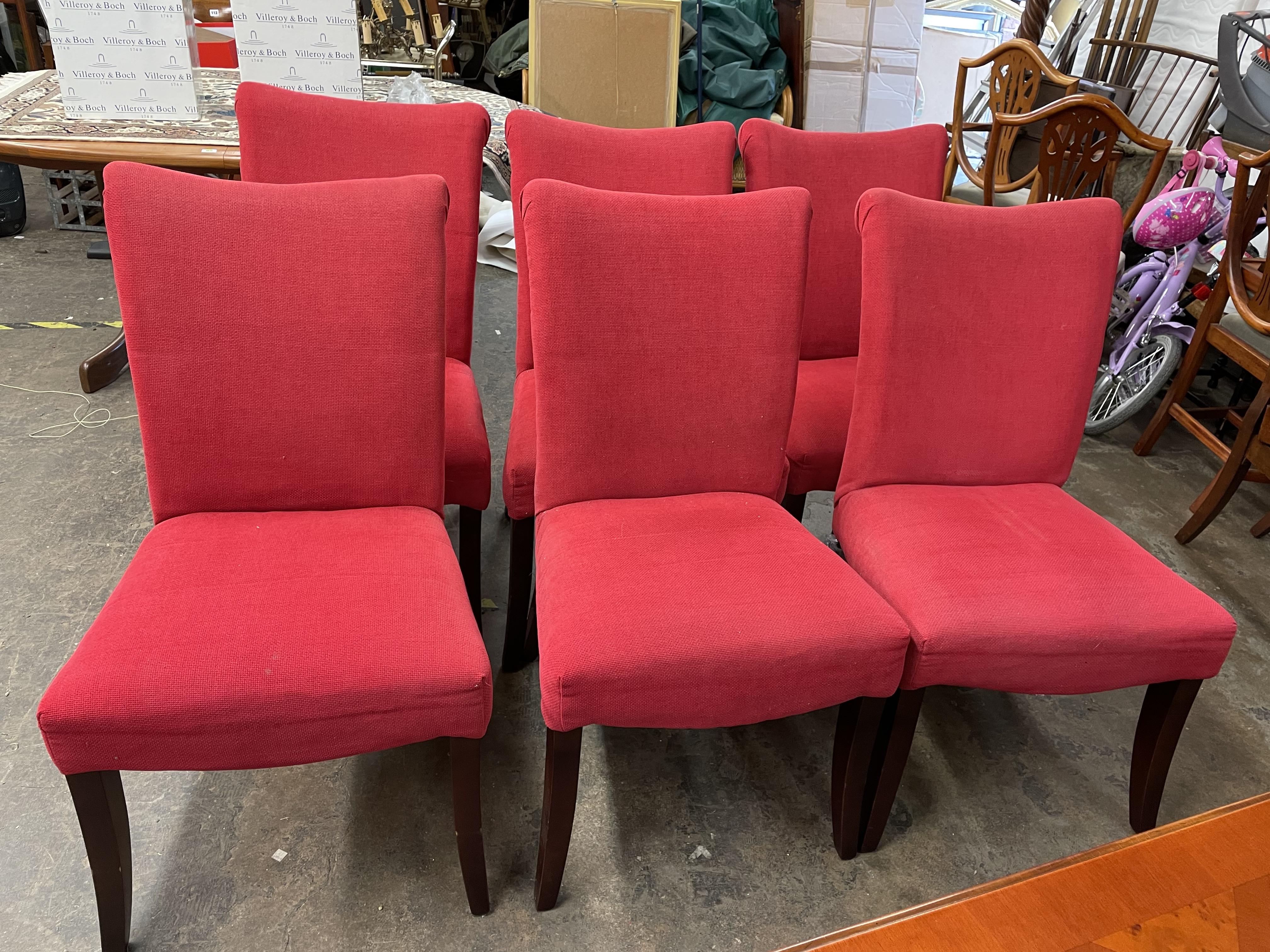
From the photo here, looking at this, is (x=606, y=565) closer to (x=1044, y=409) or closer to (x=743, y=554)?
(x=743, y=554)

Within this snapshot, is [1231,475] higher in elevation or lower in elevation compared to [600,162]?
lower

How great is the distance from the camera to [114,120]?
242 cm

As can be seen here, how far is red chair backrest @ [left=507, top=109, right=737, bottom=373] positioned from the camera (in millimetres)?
1742

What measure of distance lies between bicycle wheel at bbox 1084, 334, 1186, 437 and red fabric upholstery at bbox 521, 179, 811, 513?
167cm

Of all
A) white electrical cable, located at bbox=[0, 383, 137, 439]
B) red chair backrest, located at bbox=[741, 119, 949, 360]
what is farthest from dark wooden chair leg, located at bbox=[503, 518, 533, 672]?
white electrical cable, located at bbox=[0, 383, 137, 439]

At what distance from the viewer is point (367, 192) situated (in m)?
1.31

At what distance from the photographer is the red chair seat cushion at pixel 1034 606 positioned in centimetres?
122

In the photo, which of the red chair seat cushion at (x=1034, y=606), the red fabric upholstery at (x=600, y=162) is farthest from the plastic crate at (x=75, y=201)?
the red chair seat cushion at (x=1034, y=606)

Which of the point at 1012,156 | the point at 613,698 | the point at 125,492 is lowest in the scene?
the point at 125,492

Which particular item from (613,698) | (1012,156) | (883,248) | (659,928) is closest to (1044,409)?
(883,248)

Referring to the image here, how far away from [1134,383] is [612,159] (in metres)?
1.92

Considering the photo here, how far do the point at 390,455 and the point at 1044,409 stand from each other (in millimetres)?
1137

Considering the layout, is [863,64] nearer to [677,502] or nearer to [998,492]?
[998,492]

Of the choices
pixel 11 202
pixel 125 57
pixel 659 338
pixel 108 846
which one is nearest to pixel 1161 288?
pixel 659 338
